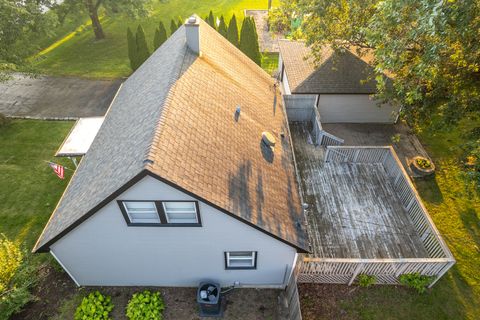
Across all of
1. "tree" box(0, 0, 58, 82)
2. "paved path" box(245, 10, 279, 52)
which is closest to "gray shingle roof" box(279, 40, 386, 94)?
"paved path" box(245, 10, 279, 52)

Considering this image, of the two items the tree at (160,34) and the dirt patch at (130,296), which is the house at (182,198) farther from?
the tree at (160,34)

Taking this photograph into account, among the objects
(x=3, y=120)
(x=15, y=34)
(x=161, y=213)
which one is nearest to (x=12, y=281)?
(x=161, y=213)

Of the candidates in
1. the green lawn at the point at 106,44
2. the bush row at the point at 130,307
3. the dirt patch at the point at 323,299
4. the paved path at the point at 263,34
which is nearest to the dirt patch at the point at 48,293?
the bush row at the point at 130,307

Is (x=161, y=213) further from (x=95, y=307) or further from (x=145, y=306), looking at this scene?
(x=95, y=307)

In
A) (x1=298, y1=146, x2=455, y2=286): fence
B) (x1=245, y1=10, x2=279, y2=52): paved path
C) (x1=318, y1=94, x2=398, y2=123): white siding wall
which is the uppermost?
(x1=245, y1=10, x2=279, y2=52): paved path

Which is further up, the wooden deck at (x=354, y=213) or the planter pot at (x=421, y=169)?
the planter pot at (x=421, y=169)

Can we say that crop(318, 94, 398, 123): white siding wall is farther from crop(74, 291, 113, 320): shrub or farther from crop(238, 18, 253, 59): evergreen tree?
crop(74, 291, 113, 320): shrub
